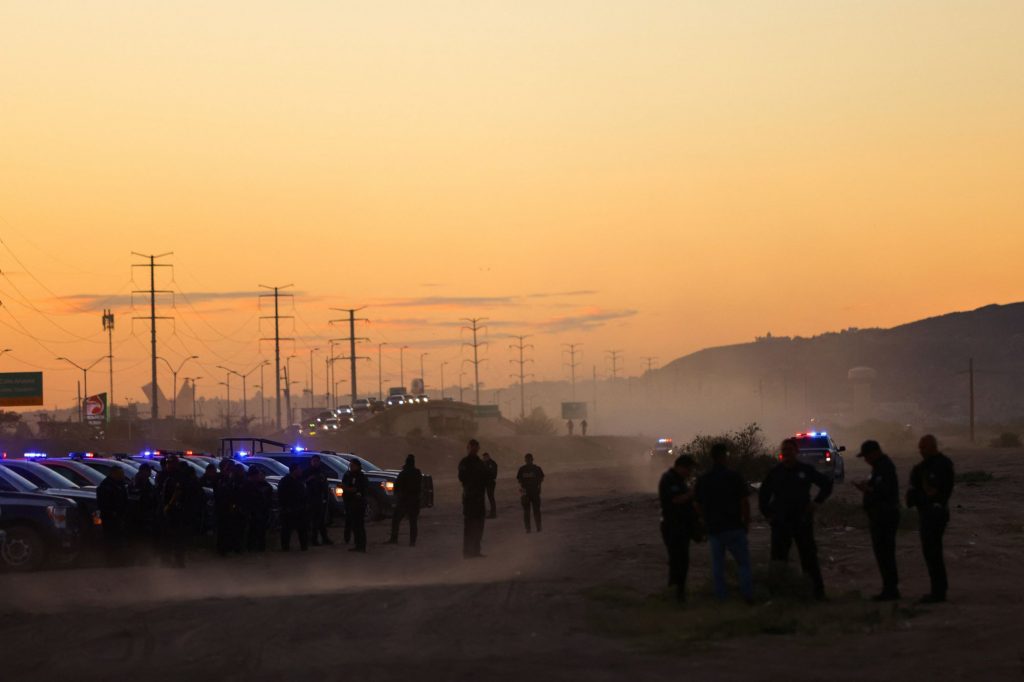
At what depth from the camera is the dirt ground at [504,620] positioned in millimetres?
12219

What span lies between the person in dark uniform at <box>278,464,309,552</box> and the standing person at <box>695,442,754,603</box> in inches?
428

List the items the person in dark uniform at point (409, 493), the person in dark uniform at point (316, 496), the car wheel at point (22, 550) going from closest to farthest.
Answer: the car wheel at point (22, 550) < the person in dark uniform at point (409, 493) < the person in dark uniform at point (316, 496)

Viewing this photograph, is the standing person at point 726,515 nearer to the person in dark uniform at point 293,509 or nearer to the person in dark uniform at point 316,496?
the person in dark uniform at point 293,509

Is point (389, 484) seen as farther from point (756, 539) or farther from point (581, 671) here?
point (581, 671)

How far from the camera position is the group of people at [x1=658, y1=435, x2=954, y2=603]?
602 inches

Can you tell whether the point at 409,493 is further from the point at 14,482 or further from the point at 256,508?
the point at 14,482

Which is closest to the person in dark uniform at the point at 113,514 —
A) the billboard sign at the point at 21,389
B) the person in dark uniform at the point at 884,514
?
the person in dark uniform at the point at 884,514

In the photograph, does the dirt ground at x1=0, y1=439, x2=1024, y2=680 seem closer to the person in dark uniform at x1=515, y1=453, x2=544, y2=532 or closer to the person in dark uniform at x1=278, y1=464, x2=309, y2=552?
the person in dark uniform at x1=278, y1=464, x2=309, y2=552

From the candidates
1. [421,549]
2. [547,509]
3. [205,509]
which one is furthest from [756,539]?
[547,509]

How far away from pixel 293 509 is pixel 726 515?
11256 millimetres

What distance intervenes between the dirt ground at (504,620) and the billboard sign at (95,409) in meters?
83.7

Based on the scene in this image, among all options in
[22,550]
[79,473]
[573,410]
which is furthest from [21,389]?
[573,410]

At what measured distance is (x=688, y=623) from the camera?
1432 centimetres

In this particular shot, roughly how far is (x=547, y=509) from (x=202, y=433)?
86805 mm
